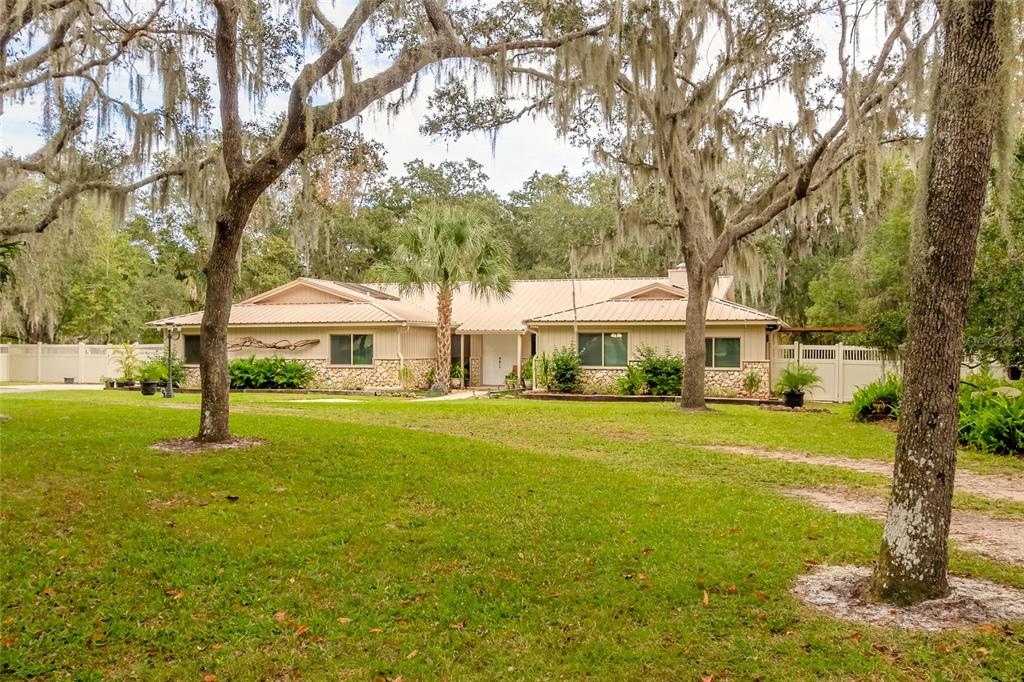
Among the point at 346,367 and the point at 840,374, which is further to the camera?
the point at 346,367

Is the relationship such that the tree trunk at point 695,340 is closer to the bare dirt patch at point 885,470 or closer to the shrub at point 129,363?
Answer: the bare dirt patch at point 885,470

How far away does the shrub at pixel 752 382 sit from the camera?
61.5 ft

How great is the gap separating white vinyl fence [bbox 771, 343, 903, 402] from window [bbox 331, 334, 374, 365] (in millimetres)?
11486

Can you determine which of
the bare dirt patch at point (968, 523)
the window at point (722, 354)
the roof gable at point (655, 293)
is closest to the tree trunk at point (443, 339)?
the roof gable at point (655, 293)

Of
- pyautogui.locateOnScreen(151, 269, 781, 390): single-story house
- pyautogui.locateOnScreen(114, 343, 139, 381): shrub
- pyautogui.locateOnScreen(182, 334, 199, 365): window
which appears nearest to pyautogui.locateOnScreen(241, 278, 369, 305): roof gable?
pyautogui.locateOnScreen(151, 269, 781, 390): single-story house

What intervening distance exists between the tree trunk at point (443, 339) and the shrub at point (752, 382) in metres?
8.16

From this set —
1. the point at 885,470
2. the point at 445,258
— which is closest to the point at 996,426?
the point at 885,470

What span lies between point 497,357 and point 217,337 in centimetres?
1582

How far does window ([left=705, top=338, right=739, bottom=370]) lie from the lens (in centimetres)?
1914

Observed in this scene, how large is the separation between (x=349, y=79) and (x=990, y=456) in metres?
9.46

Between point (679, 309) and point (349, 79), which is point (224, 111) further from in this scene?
point (679, 309)

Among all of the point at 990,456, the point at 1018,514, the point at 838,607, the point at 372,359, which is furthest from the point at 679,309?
the point at 838,607

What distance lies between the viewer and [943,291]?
3994 millimetres

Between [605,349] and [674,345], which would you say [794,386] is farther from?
[605,349]
